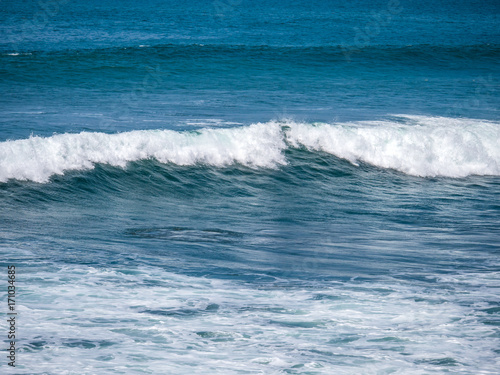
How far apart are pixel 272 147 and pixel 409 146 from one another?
3607 millimetres

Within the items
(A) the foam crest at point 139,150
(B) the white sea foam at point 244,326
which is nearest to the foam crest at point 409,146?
(A) the foam crest at point 139,150

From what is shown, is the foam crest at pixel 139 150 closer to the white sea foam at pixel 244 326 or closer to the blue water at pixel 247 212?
the blue water at pixel 247 212

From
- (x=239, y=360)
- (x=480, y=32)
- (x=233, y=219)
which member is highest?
(x=480, y=32)

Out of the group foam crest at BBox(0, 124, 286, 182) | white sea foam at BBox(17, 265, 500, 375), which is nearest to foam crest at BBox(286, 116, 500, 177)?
foam crest at BBox(0, 124, 286, 182)

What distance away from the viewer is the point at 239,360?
18.1 feet

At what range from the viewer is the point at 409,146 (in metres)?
17.5

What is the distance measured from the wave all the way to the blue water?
5 centimetres

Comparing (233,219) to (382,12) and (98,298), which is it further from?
(382,12)

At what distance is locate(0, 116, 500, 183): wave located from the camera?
1370 cm

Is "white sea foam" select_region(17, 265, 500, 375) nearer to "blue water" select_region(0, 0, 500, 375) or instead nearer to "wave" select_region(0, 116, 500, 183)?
"blue water" select_region(0, 0, 500, 375)

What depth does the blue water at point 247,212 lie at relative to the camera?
19.3 feet

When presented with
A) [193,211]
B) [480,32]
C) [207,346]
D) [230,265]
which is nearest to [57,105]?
[193,211]

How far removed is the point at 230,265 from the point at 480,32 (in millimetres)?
43679

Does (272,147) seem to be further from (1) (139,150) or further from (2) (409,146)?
(2) (409,146)
